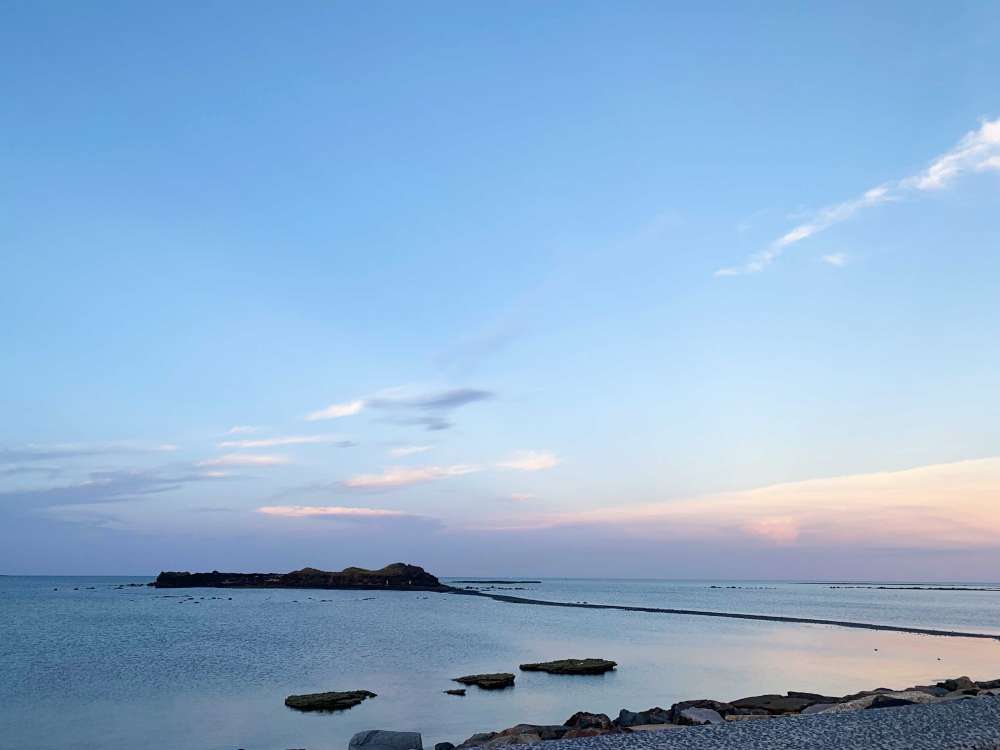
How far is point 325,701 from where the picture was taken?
78.6 feet

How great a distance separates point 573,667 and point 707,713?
16.1 meters

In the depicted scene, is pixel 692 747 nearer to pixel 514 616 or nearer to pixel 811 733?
pixel 811 733

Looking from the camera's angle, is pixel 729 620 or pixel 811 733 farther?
pixel 729 620

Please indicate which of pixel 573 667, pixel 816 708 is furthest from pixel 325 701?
pixel 816 708

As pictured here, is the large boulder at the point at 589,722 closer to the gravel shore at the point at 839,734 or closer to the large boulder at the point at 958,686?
the gravel shore at the point at 839,734

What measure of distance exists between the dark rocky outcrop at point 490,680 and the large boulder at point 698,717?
41.6 ft

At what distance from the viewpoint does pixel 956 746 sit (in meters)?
9.50

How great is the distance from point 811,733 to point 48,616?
87.8 m

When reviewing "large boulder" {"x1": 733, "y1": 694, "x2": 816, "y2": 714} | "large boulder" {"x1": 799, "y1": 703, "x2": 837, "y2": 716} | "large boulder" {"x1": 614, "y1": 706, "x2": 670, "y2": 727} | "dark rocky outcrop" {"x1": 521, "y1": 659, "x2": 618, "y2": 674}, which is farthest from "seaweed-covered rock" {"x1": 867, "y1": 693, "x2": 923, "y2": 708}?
"dark rocky outcrop" {"x1": 521, "y1": 659, "x2": 618, "y2": 674}

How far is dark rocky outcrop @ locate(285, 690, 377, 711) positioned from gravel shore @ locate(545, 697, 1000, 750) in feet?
50.7

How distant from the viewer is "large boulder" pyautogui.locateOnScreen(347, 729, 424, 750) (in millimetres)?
16109

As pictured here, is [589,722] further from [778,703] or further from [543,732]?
[778,703]

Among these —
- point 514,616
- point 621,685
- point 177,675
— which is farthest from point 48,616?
point 621,685

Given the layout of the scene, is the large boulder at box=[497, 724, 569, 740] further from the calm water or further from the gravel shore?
the gravel shore
